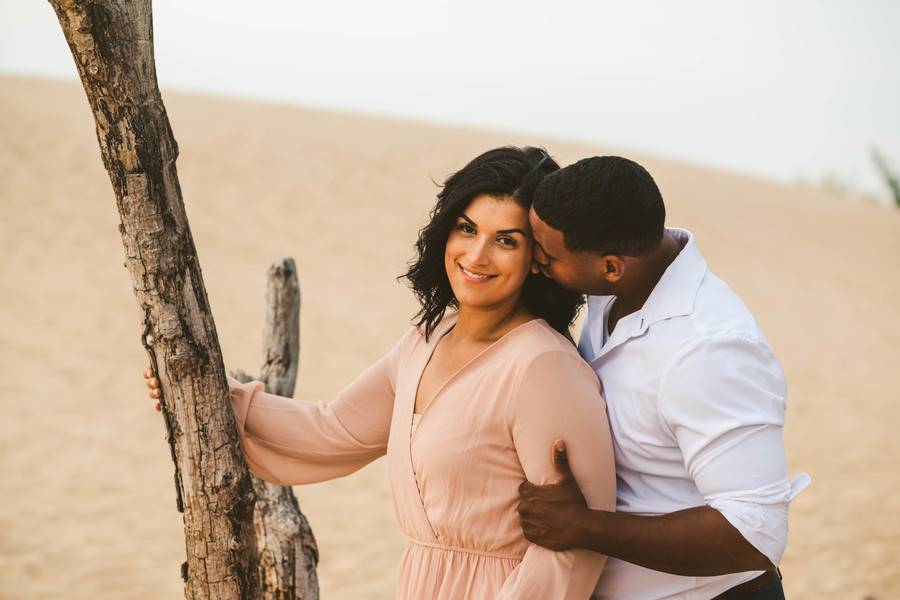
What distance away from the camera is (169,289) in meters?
2.26

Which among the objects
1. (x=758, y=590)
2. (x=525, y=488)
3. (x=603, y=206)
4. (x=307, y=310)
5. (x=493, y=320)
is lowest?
(x=758, y=590)

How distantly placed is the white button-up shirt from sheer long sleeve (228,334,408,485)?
74 cm

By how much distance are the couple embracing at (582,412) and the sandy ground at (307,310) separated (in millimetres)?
3909

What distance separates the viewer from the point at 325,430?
9.37ft

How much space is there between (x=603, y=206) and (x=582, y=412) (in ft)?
1.72

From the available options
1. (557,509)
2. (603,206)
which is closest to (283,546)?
(557,509)

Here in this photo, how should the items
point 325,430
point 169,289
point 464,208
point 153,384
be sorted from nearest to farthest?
point 169,289, point 153,384, point 464,208, point 325,430

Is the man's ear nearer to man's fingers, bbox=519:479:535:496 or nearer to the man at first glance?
the man

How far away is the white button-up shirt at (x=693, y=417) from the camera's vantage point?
6.72 ft

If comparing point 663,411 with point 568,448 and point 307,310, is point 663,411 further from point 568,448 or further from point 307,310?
point 307,310

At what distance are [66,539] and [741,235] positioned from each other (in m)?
18.3

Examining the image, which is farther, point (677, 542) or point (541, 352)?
point (541, 352)

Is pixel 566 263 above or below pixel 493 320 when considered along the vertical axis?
above

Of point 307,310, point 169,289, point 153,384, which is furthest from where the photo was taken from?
point 307,310
